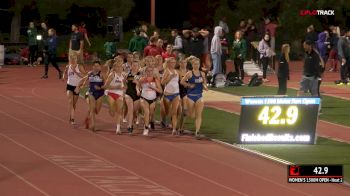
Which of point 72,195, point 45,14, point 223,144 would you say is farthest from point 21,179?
point 45,14

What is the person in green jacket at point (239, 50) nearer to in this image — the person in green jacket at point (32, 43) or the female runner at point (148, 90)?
the person in green jacket at point (32, 43)

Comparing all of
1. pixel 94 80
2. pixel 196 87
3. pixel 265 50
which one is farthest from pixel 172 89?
pixel 265 50

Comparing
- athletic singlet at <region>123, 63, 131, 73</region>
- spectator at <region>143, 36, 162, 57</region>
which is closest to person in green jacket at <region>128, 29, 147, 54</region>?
spectator at <region>143, 36, 162, 57</region>

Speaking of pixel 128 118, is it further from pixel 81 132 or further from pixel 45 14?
pixel 45 14

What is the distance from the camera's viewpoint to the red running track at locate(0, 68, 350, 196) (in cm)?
1886

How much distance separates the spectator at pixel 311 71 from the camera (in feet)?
96.5

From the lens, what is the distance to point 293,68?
52.5 meters

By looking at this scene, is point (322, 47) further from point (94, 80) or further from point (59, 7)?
point (94, 80)

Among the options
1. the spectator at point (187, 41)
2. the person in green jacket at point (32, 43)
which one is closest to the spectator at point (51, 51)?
the spectator at point (187, 41)

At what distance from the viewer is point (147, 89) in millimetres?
26047

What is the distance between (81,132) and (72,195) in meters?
8.68

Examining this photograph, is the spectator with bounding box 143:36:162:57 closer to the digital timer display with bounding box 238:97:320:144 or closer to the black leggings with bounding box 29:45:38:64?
the digital timer display with bounding box 238:97:320:144

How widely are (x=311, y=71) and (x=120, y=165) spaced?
9.38 m

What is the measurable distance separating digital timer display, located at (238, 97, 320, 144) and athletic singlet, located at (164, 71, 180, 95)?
74.9 inches
